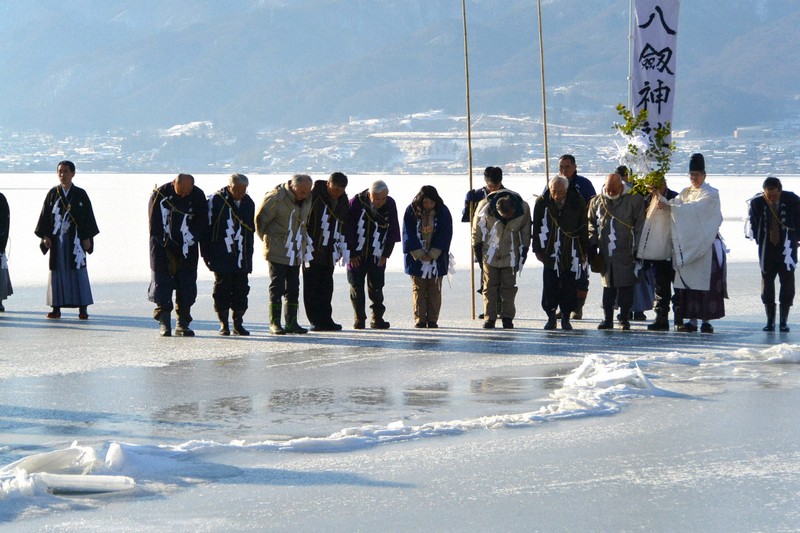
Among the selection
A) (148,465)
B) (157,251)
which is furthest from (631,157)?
(148,465)

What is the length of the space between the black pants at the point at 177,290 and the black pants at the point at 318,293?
104 cm

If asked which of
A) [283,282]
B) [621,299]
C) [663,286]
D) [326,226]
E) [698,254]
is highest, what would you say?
[326,226]

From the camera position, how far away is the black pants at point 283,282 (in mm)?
11344

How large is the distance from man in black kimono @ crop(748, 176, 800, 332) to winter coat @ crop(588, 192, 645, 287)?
104 cm

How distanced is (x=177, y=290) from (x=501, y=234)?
9.31 ft

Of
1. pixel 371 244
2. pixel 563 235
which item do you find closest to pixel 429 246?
pixel 371 244

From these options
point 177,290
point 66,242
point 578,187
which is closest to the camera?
point 177,290

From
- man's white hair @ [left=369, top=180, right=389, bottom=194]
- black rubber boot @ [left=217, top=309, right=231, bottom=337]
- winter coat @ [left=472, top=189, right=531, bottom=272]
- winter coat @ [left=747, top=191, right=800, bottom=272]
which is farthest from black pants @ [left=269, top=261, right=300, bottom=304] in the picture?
winter coat @ [left=747, top=191, right=800, bottom=272]

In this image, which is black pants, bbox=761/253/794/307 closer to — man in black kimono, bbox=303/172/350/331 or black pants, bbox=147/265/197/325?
man in black kimono, bbox=303/172/350/331

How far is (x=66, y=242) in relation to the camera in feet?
42.2

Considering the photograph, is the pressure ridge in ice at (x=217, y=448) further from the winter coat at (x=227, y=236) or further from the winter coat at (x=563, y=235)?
the winter coat at (x=227, y=236)

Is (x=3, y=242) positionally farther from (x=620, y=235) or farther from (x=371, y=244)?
(x=620, y=235)

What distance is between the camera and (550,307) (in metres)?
11.8

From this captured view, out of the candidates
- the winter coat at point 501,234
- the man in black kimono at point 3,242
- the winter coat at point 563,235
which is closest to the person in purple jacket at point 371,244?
the winter coat at point 501,234
